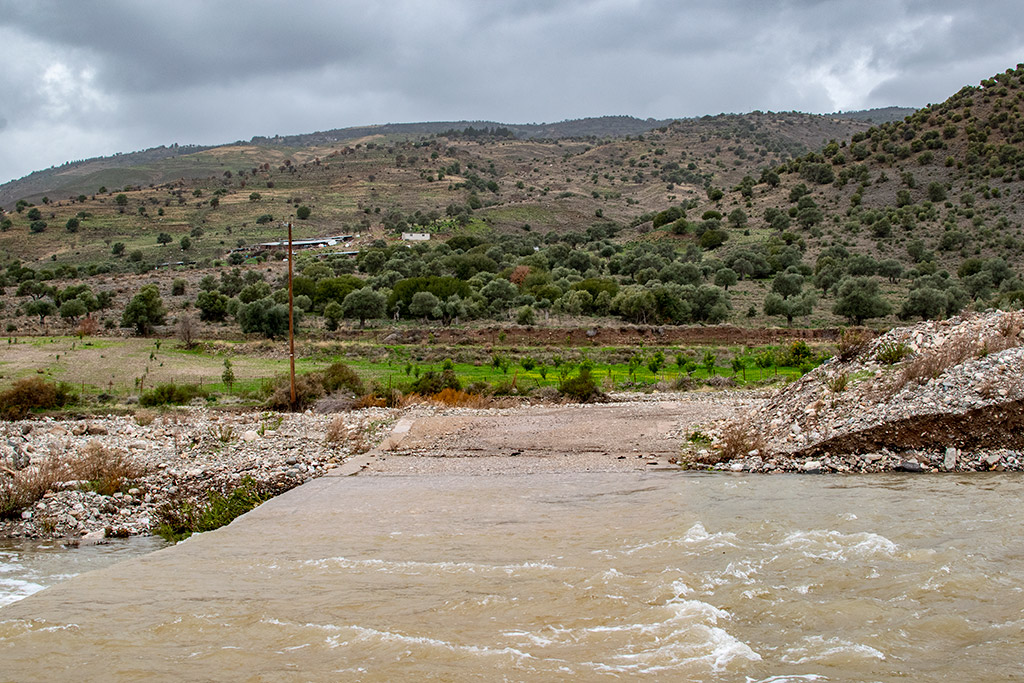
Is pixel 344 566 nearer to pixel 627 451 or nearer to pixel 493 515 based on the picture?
pixel 493 515

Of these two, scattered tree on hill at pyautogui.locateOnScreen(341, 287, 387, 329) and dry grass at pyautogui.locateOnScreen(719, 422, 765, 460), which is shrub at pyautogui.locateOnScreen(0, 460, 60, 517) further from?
scattered tree on hill at pyautogui.locateOnScreen(341, 287, 387, 329)

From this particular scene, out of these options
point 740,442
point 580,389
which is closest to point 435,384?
point 580,389

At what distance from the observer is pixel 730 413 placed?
22.3 m

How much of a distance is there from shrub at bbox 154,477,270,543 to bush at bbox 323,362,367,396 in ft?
43.2

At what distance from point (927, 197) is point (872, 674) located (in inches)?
3116

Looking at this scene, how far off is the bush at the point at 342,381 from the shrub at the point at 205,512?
13.2 meters

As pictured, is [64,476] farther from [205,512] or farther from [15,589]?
[15,589]

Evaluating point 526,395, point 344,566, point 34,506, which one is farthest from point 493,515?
point 526,395

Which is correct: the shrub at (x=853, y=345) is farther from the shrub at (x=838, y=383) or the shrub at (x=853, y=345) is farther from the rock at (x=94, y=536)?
the rock at (x=94, y=536)

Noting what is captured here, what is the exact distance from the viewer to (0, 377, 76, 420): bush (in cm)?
2547

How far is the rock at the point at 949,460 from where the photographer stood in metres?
15.4

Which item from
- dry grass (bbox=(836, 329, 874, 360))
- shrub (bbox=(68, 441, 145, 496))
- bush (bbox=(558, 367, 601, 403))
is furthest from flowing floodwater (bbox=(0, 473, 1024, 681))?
bush (bbox=(558, 367, 601, 403))

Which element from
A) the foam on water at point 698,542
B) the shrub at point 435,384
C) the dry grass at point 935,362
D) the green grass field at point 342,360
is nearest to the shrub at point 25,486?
the foam on water at point 698,542

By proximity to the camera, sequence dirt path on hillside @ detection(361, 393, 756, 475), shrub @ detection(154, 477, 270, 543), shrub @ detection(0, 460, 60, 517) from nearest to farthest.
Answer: shrub @ detection(154, 477, 270, 543), shrub @ detection(0, 460, 60, 517), dirt path on hillside @ detection(361, 393, 756, 475)
